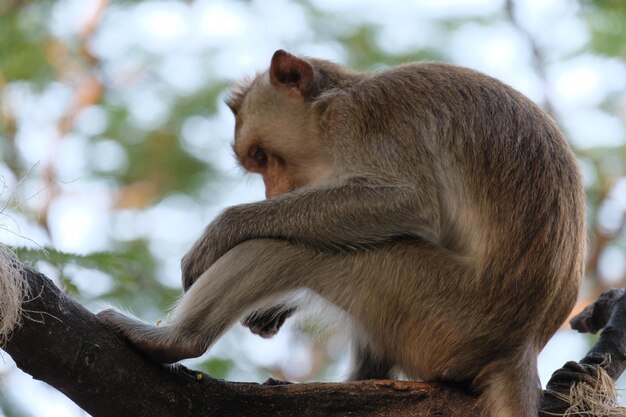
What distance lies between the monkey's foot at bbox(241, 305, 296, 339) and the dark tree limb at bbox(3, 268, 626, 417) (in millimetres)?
768

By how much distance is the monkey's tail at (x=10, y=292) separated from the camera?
4.18 metres

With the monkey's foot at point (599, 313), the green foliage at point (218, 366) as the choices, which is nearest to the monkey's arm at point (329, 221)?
the monkey's foot at point (599, 313)

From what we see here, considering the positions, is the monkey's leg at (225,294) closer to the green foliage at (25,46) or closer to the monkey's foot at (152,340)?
the monkey's foot at (152,340)

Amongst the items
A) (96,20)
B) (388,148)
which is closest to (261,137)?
(388,148)

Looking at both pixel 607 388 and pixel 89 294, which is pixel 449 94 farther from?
pixel 89 294

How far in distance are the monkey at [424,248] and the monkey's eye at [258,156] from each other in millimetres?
840

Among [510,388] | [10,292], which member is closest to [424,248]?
[510,388]

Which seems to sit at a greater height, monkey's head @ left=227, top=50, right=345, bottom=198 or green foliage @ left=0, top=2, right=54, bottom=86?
green foliage @ left=0, top=2, right=54, bottom=86

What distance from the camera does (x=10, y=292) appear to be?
4230 millimetres

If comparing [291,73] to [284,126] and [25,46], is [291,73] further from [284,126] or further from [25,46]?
[25,46]

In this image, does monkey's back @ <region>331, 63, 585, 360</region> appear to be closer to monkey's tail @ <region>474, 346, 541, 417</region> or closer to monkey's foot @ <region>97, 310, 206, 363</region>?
monkey's tail @ <region>474, 346, 541, 417</region>

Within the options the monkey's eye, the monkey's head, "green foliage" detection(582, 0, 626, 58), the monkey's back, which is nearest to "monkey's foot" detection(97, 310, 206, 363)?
the monkey's back

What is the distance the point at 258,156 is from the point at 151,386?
2.58 meters

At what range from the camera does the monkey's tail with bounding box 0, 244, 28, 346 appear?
13.7ft
